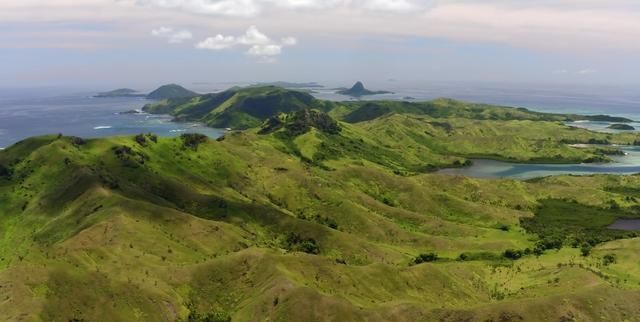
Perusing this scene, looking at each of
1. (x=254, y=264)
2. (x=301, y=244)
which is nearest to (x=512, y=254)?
(x=301, y=244)

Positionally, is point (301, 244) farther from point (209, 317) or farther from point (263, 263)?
point (209, 317)

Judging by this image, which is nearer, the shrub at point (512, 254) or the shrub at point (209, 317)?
the shrub at point (209, 317)

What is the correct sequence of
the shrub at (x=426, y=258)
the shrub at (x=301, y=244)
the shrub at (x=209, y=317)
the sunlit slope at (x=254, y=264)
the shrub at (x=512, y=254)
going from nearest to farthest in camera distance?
the sunlit slope at (x=254, y=264)
the shrub at (x=209, y=317)
the shrub at (x=301, y=244)
the shrub at (x=426, y=258)
the shrub at (x=512, y=254)

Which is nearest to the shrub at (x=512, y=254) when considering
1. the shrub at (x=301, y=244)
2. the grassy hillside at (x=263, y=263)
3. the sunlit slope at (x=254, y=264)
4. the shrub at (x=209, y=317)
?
the grassy hillside at (x=263, y=263)

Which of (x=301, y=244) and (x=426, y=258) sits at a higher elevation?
(x=301, y=244)

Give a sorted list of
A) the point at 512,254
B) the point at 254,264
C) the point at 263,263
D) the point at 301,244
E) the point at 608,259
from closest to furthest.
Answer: the point at 263,263 → the point at 254,264 → the point at 608,259 → the point at 301,244 → the point at 512,254

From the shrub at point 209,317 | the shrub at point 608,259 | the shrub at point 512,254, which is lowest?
the shrub at point 512,254

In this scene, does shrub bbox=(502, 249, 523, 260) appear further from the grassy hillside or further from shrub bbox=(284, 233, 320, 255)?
shrub bbox=(284, 233, 320, 255)

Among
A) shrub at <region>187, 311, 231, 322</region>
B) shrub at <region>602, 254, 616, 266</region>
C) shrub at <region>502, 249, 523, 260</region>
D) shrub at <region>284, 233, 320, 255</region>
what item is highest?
shrub at <region>187, 311, 231, 322</region>

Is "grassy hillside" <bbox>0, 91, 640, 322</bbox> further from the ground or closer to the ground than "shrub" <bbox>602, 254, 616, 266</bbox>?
further from the ground

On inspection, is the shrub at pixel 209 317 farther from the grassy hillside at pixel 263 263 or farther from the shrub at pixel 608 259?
the shrub at pixel 608 259

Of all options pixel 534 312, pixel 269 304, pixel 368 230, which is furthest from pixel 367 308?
pixel 368 230

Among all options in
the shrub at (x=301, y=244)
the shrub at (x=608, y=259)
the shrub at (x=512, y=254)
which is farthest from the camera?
the shrub at (x=512, y=254)

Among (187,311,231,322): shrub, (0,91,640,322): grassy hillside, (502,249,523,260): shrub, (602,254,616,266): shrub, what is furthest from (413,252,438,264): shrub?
(187,311,231,322): shrub
